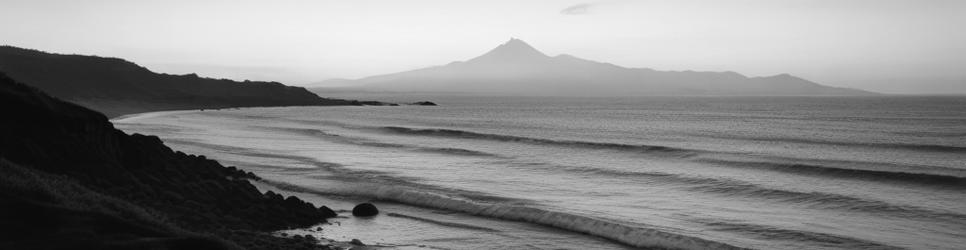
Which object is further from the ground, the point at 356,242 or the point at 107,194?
the point at 107,194

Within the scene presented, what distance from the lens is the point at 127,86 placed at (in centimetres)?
12569

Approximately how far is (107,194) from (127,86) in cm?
12267

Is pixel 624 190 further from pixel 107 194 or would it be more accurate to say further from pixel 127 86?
pixel 127 86

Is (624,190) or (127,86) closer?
(624,190)

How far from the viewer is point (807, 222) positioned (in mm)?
19812

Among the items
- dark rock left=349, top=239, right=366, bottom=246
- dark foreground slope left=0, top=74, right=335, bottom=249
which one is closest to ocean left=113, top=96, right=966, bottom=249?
Answer: dark rock left=349, top=239, right=366, bottom=246

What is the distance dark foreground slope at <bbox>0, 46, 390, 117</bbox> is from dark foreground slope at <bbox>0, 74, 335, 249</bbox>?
A: 8211 cm

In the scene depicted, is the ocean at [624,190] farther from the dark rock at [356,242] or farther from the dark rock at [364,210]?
the dark rock at [356,242]

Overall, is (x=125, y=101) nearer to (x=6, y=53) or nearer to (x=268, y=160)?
(x=6, y=53)

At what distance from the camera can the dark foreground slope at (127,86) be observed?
110938 millimetres

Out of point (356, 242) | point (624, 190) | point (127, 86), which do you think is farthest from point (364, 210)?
point (127, 86)

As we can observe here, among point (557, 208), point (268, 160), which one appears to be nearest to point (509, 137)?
point (268, 160)

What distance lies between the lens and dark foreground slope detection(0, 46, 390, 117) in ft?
364

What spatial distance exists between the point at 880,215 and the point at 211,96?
434ft
